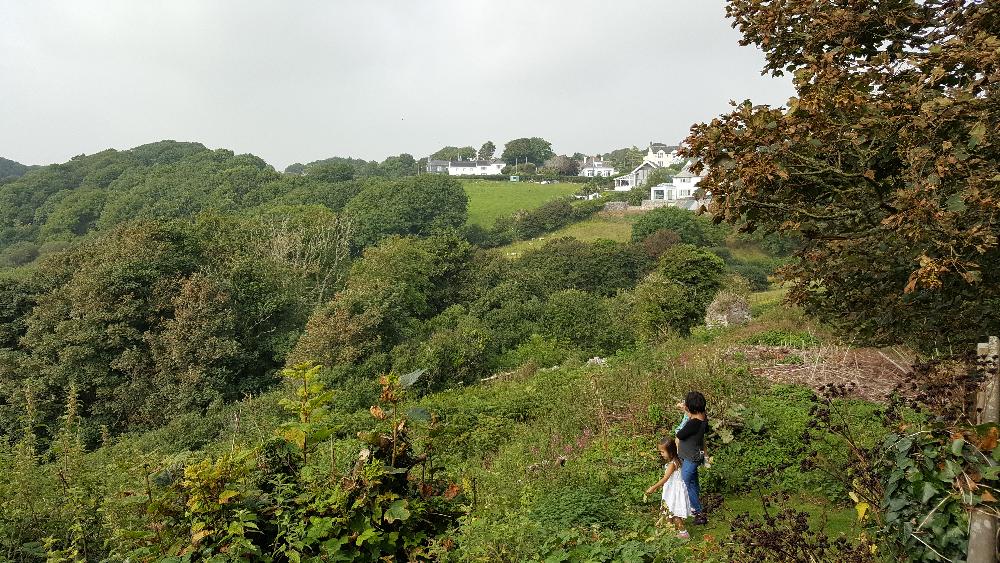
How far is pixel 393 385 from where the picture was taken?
14.4 ft

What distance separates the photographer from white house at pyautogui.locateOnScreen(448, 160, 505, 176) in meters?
124

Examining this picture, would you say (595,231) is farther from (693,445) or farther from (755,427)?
(693,445)

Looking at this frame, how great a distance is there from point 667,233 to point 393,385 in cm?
5050

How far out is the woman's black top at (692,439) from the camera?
17.3ft

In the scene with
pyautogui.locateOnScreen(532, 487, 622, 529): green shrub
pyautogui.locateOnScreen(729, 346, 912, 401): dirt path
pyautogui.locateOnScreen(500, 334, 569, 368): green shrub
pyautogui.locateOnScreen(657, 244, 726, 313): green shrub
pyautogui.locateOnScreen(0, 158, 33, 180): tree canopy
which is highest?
pyautogui.locateOnScreen(0, 158, 33, 180): tree canopy

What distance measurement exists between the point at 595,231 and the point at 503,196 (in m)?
21.4

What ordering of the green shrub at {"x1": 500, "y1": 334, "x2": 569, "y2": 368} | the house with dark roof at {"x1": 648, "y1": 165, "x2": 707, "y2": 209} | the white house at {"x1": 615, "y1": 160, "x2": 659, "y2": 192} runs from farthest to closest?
the white house at {"x1": 615, "y1": 160, "x2": 659, "y2": 192} → the house with dark roof at {"x1": 648, "y1": 165, "x2": 707, "y2": 209} → the green shrub at {"x1": 500, "y1": 334, "x2": 569, "y2": 368}

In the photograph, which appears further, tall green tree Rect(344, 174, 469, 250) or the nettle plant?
tall green tree Rect(344, 174, 469, 250)

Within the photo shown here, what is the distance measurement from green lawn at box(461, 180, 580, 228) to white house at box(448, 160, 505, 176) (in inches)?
1162

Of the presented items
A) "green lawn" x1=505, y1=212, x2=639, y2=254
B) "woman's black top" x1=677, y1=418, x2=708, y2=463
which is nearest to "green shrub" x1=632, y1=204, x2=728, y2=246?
"green lawn" x1=505, y1=212, x2=639, y2=254

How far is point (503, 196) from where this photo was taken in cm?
8175

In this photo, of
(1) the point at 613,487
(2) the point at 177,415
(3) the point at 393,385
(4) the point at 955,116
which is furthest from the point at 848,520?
(2) the point at 177,415

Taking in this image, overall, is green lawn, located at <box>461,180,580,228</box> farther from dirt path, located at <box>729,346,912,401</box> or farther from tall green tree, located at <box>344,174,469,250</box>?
dirt path, located at <box>729,346,912,401</box>

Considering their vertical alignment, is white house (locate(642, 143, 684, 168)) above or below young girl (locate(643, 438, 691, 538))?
above
